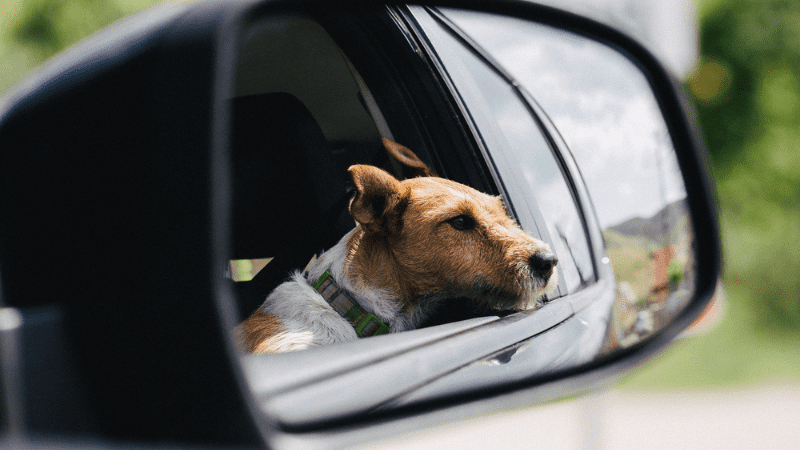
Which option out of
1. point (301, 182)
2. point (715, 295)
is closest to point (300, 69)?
point (301, 182)

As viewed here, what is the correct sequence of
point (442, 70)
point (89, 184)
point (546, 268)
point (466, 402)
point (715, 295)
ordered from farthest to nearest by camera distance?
point (442, 70), point (715, 295), point (546, 268), point (466, 402), point (89, 184)

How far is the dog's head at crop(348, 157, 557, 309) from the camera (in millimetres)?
2490

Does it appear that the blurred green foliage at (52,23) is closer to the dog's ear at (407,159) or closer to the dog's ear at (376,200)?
the dog's ear at (407,159)

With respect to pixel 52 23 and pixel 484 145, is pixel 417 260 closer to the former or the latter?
pixel 484 145

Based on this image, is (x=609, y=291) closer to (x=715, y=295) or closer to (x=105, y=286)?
(x=715, y=295)

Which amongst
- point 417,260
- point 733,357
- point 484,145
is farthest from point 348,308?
point 733,357

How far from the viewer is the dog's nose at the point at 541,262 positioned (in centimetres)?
251

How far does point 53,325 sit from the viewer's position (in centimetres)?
119

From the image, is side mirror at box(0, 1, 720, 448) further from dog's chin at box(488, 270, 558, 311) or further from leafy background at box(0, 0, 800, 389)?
leafy background at box(0, 0, 800, 389)

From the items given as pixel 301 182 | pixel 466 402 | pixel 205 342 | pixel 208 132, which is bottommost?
pixel 466 402

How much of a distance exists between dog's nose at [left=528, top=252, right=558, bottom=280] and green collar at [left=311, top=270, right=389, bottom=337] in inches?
26.0

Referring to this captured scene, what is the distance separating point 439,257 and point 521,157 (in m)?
0.80

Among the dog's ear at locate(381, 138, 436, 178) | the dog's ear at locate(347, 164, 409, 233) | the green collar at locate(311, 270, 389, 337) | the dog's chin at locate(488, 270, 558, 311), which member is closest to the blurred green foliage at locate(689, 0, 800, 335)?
the dog's chin at locate(488, 270, 558, 311)

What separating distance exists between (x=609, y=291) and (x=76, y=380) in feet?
7.53
